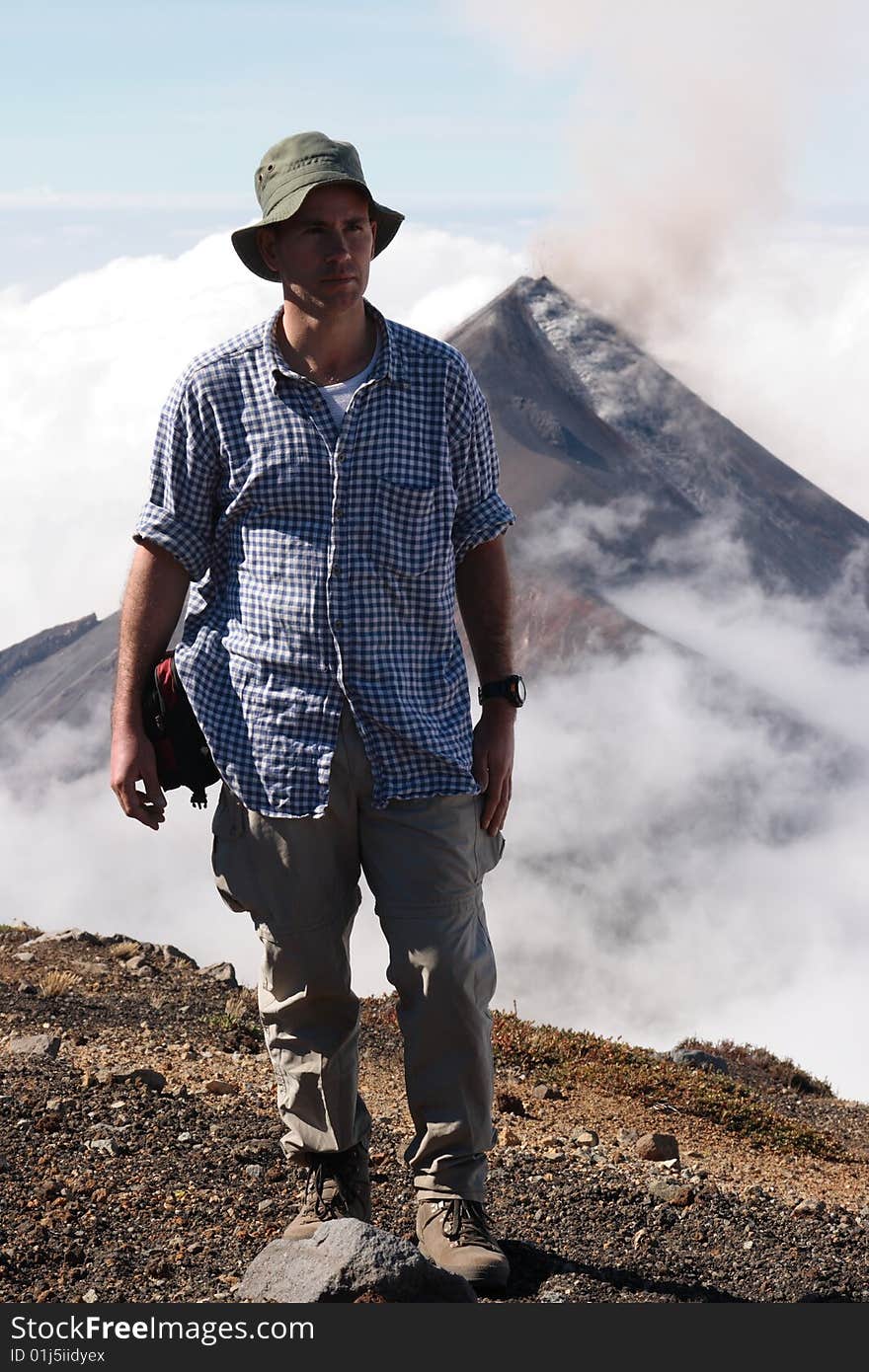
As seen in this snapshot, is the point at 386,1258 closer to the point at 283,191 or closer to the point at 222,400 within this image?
the point at 222,400

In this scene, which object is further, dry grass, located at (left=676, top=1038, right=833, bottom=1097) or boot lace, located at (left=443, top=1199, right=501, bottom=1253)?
dry grass, located at (left=676, top=1038, right=833, bottom=1097)

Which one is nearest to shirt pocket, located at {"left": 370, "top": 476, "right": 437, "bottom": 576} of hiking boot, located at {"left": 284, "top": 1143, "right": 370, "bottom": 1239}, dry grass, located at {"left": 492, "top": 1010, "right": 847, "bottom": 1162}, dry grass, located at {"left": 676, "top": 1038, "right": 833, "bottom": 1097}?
hiking boot, located at {"left": 284, "top": 1143, "right": 370, "bottom": 1239}

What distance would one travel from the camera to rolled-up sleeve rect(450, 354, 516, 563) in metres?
3.88

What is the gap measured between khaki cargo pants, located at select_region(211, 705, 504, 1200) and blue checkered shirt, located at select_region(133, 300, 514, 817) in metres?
0.09

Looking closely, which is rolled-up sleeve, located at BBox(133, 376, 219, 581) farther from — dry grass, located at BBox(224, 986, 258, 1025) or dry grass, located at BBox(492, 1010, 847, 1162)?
dry grass, located at BBox(492, 1010, 847, 1162)

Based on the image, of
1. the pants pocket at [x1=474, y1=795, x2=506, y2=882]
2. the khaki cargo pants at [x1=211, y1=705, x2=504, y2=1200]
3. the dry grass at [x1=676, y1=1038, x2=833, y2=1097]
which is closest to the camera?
the khaki cargo pants at [x1=211, y1=705, x2=504, y2=1200]

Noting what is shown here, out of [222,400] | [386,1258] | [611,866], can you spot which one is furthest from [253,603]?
[611,866]

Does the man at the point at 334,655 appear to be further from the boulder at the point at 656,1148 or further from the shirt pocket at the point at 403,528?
the boulder at the point at 656,1148

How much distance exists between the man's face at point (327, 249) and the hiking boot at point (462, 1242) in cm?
236

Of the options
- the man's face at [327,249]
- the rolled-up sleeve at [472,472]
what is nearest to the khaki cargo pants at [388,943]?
the rolled-up sleeve at [472,472]

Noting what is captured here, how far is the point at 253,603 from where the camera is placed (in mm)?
3713

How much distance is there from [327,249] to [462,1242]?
A: 2.57 metres

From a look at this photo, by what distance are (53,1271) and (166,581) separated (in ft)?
6.51

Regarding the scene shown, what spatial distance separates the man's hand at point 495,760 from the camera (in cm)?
394
